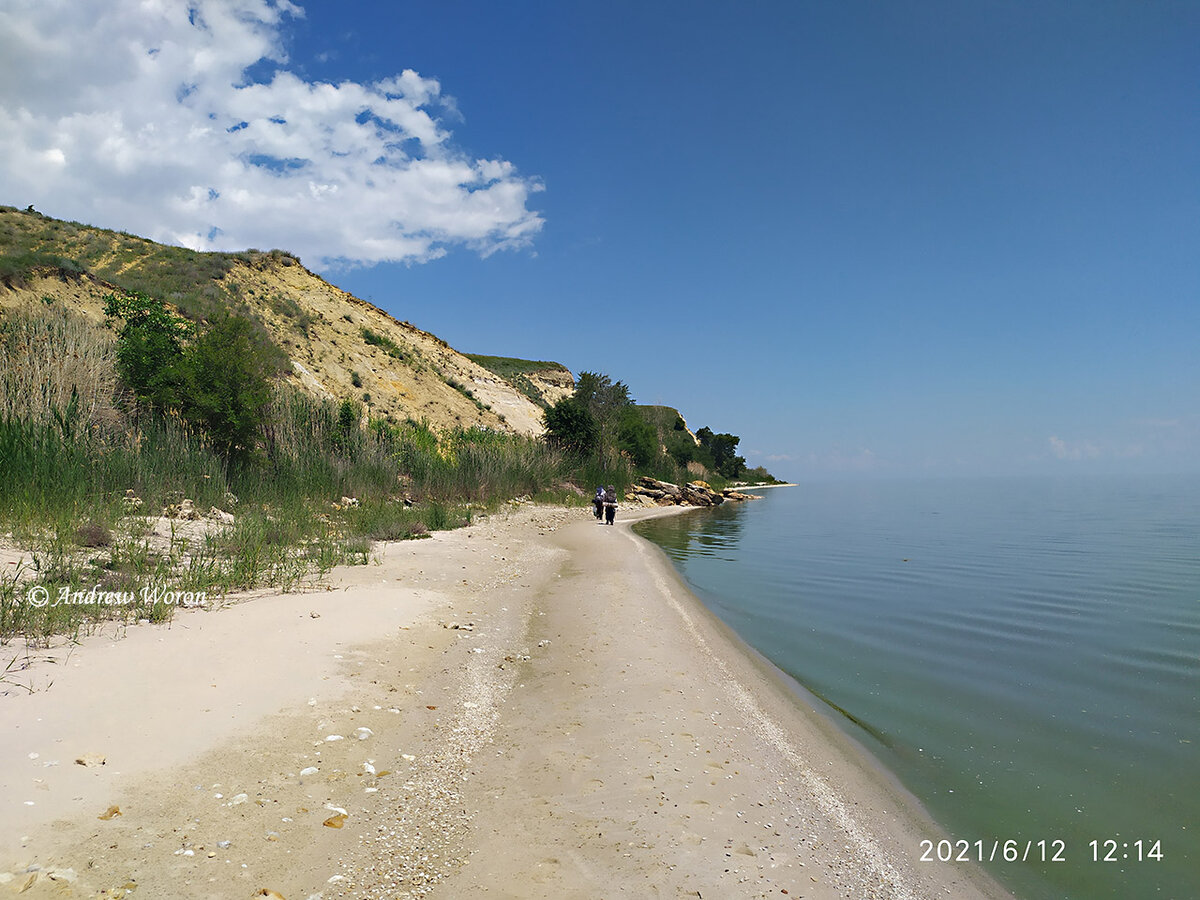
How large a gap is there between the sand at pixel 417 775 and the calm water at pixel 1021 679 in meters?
0.61

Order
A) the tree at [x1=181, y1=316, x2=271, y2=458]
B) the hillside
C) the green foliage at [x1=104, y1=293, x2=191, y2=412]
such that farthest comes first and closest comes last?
1. the hillside
2. the tree at [x1=181, y1=316, x2=271, y2=458]
3. the green foliage at [x1=104, y1=293, x2=191, y2=412]

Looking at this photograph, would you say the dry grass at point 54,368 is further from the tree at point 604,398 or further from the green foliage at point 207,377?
the tree at point 604,398

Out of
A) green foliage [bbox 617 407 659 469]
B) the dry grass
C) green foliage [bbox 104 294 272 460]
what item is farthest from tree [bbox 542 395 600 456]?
the dry grass

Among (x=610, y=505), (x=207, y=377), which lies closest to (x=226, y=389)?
(x=207, y=377)

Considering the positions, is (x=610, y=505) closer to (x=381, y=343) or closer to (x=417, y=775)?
(x=417, y=775)

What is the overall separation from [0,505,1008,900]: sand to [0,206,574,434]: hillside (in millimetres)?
20759

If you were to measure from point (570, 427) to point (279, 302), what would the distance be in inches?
645

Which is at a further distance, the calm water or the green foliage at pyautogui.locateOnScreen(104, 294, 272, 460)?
the green foliage at pyautogui.locateOnScreen(104, 294, 272, 460)

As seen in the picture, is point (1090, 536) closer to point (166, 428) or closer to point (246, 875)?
point (246, 875)

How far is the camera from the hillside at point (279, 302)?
68.4ft

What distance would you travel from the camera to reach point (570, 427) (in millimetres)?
34188

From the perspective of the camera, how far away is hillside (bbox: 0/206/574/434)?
20844mm

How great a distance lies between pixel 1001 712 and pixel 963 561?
1128 cm

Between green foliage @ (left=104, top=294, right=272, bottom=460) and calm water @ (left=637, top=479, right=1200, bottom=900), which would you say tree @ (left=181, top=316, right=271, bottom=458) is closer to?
green foliage @ (left=104, top=294, right=272, bottom=460)
